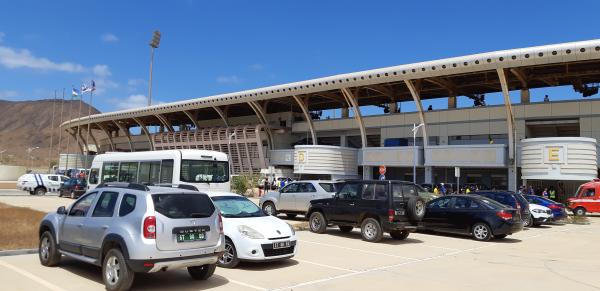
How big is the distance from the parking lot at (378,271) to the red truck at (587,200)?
50.9ft

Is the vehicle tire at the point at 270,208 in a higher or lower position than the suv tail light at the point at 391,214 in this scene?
lower

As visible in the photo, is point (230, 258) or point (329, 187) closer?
point (230, 258)

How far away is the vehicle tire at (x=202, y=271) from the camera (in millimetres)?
7961

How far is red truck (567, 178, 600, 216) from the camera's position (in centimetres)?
2683

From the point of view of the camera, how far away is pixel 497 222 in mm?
14734

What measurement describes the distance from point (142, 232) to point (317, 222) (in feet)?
28.8

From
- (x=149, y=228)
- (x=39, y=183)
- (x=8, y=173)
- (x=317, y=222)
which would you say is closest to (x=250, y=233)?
(x=149, y=228)

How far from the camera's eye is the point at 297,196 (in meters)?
18.8

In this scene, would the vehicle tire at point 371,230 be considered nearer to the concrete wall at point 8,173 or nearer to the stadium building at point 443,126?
the stadium building at point 443,126

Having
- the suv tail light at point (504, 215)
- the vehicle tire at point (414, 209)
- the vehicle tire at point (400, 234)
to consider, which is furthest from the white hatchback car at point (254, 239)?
the suv tail light at point (504, 215)

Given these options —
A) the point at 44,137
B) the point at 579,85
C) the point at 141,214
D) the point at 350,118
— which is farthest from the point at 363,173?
the point at 44,137

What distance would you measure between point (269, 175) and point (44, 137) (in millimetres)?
174127

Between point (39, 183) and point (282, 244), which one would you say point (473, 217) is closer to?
point (282, 244)

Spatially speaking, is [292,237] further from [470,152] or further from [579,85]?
[579,85]
